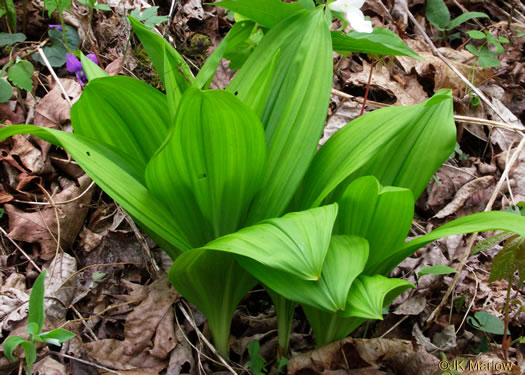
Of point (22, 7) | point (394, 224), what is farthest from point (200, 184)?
point (22, 7)

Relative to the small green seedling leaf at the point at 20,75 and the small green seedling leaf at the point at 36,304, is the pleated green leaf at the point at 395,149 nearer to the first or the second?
the small green seedling leaf at the point at 36,304

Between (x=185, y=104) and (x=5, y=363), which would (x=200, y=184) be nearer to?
(x=185, y=104)

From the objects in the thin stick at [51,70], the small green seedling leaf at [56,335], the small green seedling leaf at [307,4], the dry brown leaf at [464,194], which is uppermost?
the small green seedling leaf at [307,4]

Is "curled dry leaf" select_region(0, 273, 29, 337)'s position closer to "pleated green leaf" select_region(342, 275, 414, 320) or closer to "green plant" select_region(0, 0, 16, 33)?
"pleated green leaf" select_region(342, 275, 414, 320)

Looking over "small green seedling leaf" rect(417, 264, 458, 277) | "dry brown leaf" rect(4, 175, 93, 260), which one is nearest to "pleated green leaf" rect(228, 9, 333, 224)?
"small green seedling leaf" rect(417, 264, 458, 277)

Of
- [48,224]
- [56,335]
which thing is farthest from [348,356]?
[48,224]

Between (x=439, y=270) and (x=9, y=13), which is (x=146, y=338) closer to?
(x=439, y=270)

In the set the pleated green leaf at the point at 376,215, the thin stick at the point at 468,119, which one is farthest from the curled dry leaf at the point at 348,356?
the thin stick at the point at 468,119
